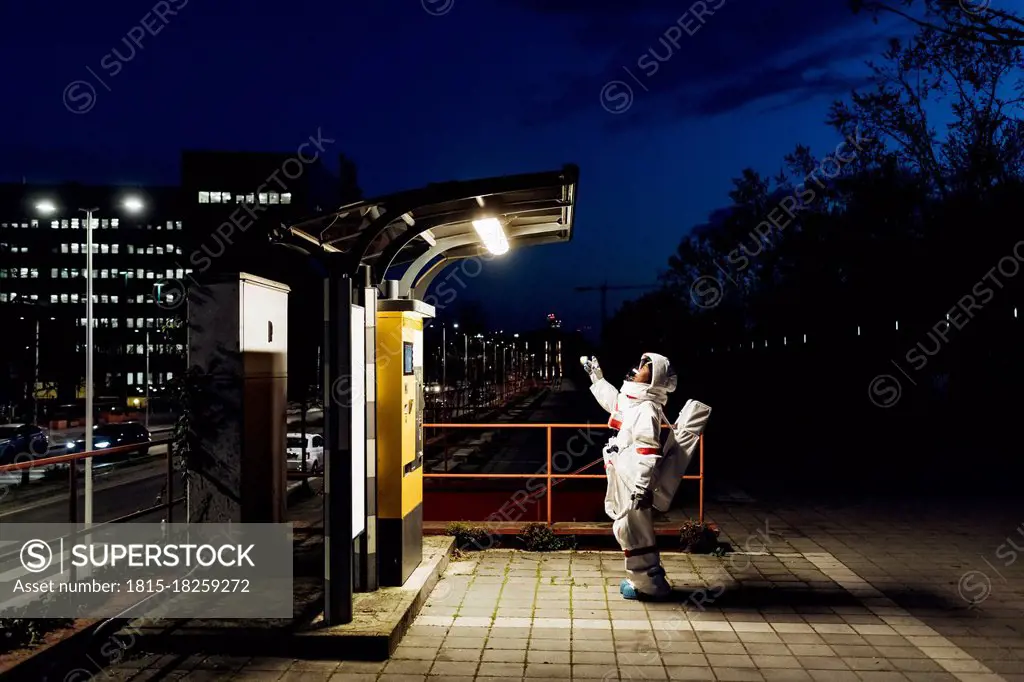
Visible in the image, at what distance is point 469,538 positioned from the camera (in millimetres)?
9164

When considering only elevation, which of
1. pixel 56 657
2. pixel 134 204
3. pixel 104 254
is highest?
pixel 104 254

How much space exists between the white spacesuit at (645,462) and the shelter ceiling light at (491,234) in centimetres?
178

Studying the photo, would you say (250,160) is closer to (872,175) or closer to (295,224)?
(872,175)

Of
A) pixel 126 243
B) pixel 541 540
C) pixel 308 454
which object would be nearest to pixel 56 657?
pixel 541 540

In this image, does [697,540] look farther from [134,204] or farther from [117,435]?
[117,435]

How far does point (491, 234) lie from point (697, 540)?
12.6 feet

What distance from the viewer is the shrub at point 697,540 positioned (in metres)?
9.10

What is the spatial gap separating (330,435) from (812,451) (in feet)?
66.0

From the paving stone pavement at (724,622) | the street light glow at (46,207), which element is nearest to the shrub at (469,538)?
the paving stone pavement at (724,622)

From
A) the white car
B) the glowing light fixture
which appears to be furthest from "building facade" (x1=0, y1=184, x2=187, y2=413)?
the glowing light fixture

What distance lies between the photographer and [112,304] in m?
114

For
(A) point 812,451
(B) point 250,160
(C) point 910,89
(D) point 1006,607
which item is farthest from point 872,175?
(B) point 250,160

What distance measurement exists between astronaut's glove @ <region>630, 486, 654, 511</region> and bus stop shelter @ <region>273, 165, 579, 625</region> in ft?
7.00

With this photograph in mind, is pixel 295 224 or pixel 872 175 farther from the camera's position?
pixel 872 175
